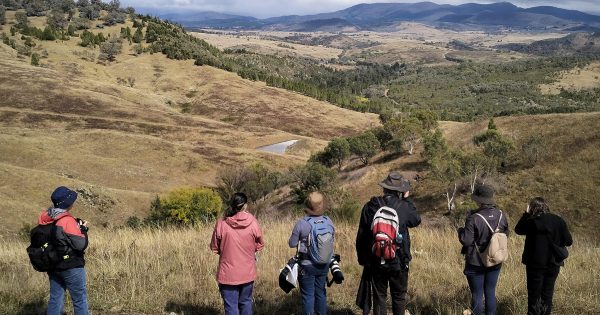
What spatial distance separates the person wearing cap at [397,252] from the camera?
5887mm

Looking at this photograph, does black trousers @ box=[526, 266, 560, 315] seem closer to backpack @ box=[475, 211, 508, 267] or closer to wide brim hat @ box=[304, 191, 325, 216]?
backpack @ box=[475, 211, 508, 267]

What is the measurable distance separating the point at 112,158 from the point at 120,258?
1686 inches

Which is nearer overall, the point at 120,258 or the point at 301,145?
the point at 120,258

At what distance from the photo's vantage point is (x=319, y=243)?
6039 millimetres

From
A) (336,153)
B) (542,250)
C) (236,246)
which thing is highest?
(236,246)

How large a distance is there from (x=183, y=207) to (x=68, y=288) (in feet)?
88.4

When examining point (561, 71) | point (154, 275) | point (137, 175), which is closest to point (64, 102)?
point (137, 175)

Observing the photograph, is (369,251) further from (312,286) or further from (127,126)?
(127,126)

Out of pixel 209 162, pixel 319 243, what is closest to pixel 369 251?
pixel 319 243

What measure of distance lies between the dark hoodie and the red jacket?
1.62 m

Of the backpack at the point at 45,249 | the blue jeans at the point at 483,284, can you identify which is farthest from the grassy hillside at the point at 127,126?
the blue jeans at the point at 483,284

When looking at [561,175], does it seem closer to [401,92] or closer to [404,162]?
[404,162]

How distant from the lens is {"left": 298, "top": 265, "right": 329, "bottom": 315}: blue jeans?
6.14 m

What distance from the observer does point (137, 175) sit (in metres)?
45.3
